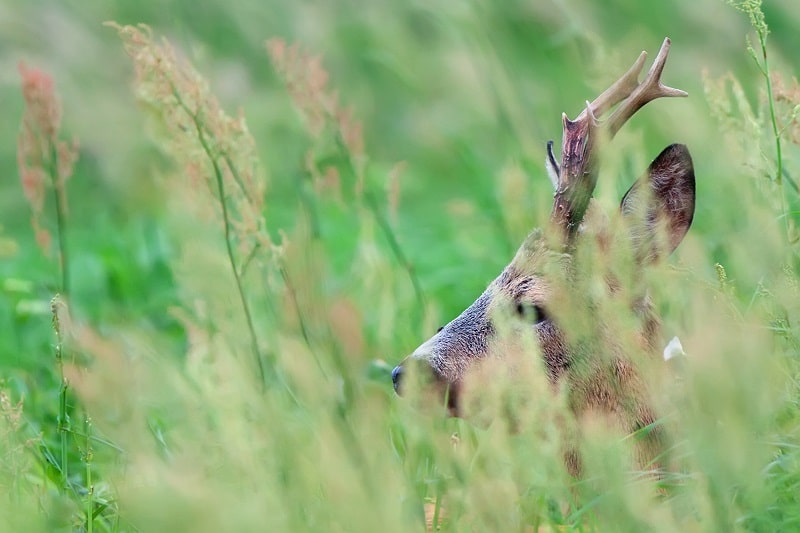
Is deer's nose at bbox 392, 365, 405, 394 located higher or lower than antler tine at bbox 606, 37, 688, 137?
lower

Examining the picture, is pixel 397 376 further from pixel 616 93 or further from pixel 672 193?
pixel 616 93

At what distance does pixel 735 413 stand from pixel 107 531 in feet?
4.25

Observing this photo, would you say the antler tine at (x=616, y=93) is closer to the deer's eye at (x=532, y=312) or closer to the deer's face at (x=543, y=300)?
the deer's face at (x=543, y=300)

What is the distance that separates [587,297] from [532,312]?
0.25 meters

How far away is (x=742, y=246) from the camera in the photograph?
2.06m

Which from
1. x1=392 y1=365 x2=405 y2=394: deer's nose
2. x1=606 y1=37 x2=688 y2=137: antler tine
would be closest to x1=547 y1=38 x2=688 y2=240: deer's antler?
x1=606 y1=37 x2=688 y2=137: antler tine

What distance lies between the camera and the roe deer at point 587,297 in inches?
92.6

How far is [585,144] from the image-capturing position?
245 cm

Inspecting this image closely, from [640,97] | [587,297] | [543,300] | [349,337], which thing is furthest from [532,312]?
[349,337]

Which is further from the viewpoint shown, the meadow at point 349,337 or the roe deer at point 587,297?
the roe deer at point 587,297

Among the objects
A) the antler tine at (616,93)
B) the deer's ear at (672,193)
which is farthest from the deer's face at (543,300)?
the antler tine at (616,93)

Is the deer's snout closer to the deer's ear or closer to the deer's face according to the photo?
the deer's face

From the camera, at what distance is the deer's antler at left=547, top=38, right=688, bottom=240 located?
2393mm

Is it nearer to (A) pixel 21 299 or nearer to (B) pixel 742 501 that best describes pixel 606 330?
(B) pixel 742 501
